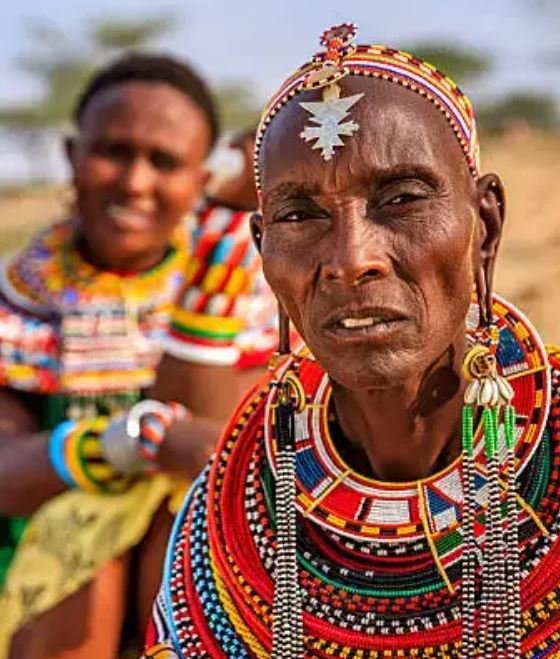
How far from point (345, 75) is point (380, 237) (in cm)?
25

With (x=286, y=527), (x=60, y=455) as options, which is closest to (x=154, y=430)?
(x=60, y=455)

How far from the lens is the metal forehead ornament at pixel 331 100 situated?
2.19m

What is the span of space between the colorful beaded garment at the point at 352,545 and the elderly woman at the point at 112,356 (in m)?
0.96

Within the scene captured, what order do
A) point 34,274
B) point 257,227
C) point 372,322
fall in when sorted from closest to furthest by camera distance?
point 372,322 < point 257,227 < point 34,274

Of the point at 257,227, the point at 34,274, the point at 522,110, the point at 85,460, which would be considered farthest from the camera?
the point at 522,110

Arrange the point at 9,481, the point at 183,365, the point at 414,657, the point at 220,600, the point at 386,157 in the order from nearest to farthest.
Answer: the point at 386,157 < the point at 414,657 < the point at 220,600 < the point at 183,365 < the point at 9,481

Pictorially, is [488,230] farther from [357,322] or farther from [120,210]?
[120,210]

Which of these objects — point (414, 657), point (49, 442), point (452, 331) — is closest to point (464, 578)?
point (414, 657)

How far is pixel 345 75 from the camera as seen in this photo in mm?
2219

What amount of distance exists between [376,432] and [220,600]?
1.30ft

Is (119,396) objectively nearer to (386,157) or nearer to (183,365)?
(183,365)

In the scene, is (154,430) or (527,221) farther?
(527,221)

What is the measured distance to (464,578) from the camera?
227cm

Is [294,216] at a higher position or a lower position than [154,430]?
higher
